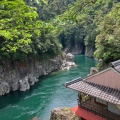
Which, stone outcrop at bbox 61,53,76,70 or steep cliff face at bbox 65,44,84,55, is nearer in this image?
stone outcrop at bbox 61,53,76,70

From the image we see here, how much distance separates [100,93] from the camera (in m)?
11.0

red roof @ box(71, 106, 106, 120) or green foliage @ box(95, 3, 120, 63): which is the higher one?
→ green foliage @ box(95, 3, 120, 63)

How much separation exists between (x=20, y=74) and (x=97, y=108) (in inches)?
940

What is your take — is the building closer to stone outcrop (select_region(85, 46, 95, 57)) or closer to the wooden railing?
the wooden railing

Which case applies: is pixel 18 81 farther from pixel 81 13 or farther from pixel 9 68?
pixel 81 13

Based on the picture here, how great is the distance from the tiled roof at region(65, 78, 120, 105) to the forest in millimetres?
3413

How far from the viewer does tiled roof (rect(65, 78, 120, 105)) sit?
1043 cm

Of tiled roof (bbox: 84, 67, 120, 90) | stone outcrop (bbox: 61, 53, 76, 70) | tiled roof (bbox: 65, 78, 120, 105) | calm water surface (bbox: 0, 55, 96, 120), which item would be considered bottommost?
calm water surface (bbox: 0, 55, 96, 120)

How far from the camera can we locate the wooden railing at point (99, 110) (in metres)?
11.3

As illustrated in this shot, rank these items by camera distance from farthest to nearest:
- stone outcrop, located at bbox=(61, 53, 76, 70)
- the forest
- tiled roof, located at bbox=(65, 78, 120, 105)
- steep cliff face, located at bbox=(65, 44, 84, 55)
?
steep cliff face, located at bbox=(65, 44, 84, 55)
stone outcrop, located at bbox=(61, 53, 76, 70)
tiled roof, located at bbox=(65, 78, 120, 105)
the forest

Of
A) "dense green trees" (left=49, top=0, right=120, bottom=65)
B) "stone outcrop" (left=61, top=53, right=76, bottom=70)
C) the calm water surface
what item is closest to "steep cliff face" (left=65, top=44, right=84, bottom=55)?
"dense green trees" (left=49, top=0, right=120, bottom=65)

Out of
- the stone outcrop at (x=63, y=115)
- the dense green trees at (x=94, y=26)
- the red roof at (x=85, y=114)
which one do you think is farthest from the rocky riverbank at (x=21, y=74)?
the red roof at (x=85, y=114)

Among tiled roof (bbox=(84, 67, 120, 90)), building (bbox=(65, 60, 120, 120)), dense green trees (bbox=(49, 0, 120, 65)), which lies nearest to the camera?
dense green trees (bbox=(49, 0, 120, 65))

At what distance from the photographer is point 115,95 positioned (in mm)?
10625
